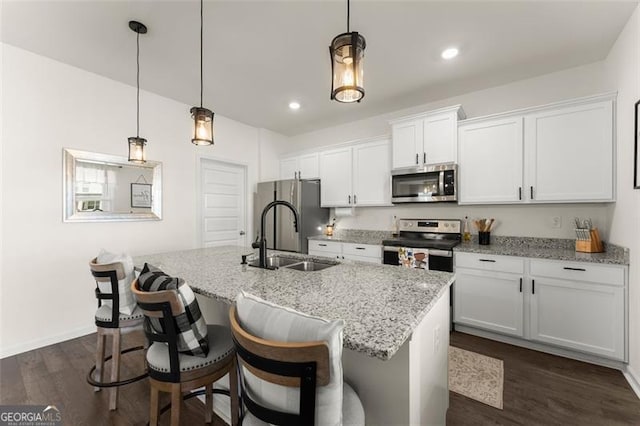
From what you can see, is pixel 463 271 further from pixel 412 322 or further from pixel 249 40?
pixel 249 40

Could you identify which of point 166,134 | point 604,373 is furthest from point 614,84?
point 166,134

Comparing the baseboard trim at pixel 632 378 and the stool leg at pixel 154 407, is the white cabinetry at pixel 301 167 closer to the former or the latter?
the stool leg at pixel 154 407

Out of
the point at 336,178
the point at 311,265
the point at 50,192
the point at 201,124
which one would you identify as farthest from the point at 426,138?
the point at 50,192

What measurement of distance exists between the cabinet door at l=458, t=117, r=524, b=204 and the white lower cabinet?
0.71 meters

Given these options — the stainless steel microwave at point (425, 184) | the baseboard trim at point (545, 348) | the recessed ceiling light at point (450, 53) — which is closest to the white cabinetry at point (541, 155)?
the stainless steel microwave at point (425, 184)

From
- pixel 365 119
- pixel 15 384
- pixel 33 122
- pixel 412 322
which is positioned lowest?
pixel 15 384

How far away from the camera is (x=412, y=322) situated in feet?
3.10

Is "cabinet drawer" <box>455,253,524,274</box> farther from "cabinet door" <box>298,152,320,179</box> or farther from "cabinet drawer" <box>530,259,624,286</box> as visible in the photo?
"cabinet door" <box>298,152,320,179</box>

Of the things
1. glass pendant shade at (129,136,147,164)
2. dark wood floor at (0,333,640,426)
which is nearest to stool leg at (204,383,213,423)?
dark wood floor at (0,333,640,426)

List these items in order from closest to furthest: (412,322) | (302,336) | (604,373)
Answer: (302,336) → (412,322) → (604,373)

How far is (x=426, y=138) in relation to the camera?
333 centimetres

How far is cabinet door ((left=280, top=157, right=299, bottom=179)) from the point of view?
4777mm

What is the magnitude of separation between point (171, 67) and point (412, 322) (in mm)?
3221

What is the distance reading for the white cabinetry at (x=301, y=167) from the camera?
14.8ft
